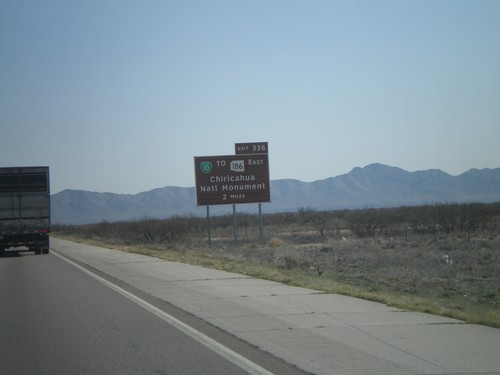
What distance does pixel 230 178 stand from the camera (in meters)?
39.0

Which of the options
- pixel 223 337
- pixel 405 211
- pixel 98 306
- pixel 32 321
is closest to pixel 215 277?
pixel 98 306

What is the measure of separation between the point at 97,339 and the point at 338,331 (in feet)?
13.3

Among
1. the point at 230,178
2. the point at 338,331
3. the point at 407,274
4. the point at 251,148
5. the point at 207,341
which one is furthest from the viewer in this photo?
the point at 251,148

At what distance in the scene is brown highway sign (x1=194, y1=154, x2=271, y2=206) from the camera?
3875cm

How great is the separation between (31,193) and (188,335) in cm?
2680

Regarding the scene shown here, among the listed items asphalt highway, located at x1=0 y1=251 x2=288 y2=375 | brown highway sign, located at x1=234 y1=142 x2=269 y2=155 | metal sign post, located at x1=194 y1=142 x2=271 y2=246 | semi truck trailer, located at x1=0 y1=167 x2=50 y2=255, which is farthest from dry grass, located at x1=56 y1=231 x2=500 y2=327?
brown highway sign, located at x1=234 y1=142 x2=269 y2=155

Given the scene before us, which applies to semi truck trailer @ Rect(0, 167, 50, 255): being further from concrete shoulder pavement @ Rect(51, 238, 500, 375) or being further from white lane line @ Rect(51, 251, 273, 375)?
white lane line @ Rect(51, 251, 273, 375)

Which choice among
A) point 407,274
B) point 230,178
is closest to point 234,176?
point 230,178

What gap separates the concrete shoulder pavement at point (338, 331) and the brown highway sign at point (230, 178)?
2150 centimetres

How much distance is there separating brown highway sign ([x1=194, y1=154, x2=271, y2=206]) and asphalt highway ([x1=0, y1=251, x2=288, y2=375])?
2222cm

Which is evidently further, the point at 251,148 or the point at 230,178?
the point at 251,148

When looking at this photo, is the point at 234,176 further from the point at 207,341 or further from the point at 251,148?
the point at 207,341

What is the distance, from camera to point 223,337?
33.2 feet

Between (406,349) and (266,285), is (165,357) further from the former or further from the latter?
(266,285)
